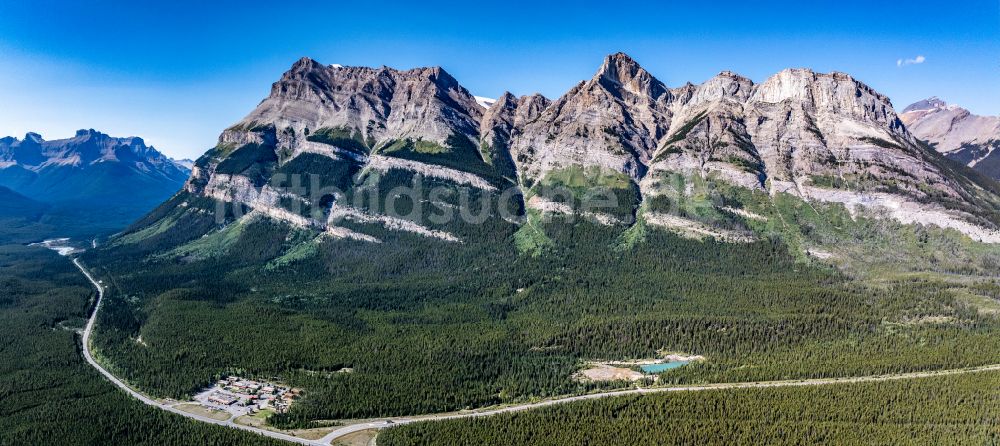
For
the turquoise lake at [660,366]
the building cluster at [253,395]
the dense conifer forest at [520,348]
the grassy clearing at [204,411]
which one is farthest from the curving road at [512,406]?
the turquoise lake at [660,366]

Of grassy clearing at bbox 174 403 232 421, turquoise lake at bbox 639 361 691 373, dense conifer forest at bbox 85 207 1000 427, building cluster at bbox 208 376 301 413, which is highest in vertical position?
dense conifer forest at bbox 85 207 1000 427

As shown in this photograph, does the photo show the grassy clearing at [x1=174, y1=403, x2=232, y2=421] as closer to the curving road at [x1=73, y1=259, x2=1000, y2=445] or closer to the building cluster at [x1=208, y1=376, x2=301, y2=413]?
the curving road at [x1=73, y1=259, x2=1000, y2=445]

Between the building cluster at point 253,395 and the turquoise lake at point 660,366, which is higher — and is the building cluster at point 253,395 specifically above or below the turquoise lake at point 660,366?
below

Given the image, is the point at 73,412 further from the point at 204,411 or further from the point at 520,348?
the point at 520,348

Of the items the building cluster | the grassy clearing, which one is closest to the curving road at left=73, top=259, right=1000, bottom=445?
the grassy clearing

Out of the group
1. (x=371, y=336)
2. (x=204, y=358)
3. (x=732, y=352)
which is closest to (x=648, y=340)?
(x=732, y=352)

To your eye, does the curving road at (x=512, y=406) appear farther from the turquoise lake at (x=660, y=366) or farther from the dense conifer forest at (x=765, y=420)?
the turquoise lake at (x=660, y=366)
